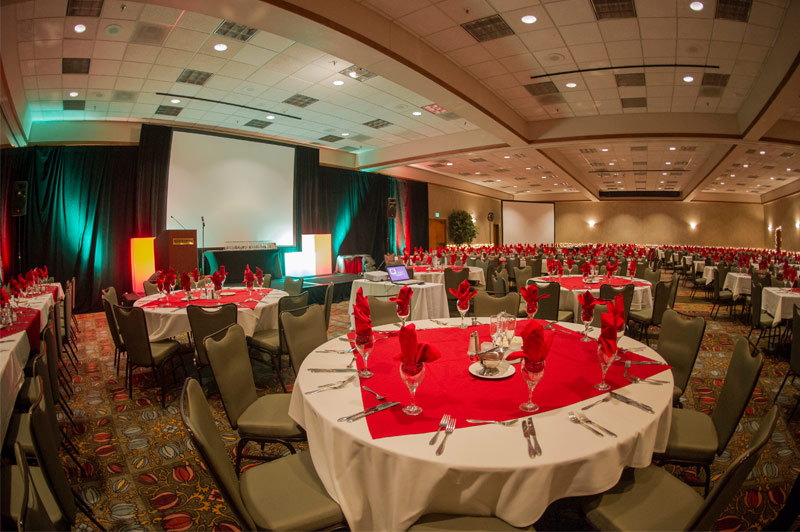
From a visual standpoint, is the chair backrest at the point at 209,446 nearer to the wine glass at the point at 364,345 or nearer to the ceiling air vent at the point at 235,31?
the wine glass at the point at 364,345

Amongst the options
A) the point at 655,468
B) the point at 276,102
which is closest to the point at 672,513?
the point at 655,468

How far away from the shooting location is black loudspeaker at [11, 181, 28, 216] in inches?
295

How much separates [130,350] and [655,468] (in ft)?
13.3

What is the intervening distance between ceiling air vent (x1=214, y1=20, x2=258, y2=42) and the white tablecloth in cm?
354

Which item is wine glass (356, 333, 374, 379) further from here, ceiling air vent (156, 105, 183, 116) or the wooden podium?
ceiling air vent (156, 105, 183, 116)

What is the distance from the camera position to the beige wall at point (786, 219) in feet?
58.5

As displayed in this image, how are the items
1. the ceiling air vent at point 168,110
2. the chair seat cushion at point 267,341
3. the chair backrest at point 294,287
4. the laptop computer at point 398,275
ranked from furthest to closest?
the ceiling air vent at point 168,110 → the laptop computer at point 398,275 → the chair backrest at point 294,287 → the chair seat cushion at point 267,341

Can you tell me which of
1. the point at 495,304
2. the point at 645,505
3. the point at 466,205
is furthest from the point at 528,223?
the point at 645,505

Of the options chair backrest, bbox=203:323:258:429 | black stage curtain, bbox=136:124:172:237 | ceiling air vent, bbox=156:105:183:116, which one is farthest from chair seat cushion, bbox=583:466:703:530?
black stage curtain, bbox=136:124:172:237

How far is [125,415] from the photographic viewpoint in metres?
3.62

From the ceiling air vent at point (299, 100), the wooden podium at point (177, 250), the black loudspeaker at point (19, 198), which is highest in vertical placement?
the ceiling air vent at point (299, 100)

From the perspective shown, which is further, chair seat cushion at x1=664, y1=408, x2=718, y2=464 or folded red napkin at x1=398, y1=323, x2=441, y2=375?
chair seat cushion at x1=664, y1=408, x2=718, y2=464

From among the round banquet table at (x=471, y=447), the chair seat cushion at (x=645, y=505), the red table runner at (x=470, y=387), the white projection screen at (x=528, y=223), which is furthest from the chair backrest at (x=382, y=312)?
the white projection screen at (x=528, y=223)

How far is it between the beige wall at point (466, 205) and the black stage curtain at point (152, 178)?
998 centimetres
